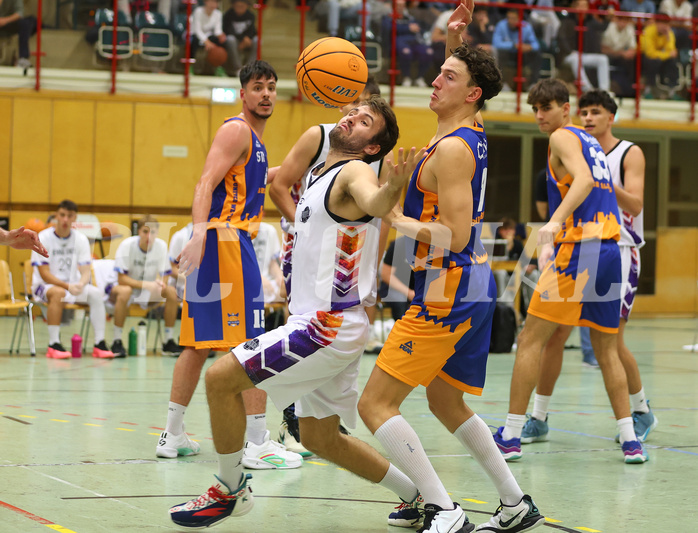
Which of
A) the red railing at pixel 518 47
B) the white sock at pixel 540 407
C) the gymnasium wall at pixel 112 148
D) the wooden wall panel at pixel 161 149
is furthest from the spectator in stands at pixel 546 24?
the white sock at pixel 540 407

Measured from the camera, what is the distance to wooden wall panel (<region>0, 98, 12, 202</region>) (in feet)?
51.4

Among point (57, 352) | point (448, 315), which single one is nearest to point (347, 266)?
point (448, 315)

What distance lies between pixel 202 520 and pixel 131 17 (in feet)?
44.3

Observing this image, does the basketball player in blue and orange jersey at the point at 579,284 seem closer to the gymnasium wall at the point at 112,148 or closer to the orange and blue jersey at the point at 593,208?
the orange and blue jersey at the point at 593,208

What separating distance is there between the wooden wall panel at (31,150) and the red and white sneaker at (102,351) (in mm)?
5900

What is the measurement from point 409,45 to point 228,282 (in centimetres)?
1230

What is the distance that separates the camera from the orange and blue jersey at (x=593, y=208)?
5.64m

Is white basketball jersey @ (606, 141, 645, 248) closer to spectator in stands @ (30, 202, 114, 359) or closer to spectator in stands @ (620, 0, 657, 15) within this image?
spectator in stands @ (30, 202, 114, 359)

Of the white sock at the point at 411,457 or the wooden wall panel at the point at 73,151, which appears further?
the wooden wall panel at the point at 73,151

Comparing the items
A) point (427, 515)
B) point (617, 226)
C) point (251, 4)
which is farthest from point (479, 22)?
point (427, 515)

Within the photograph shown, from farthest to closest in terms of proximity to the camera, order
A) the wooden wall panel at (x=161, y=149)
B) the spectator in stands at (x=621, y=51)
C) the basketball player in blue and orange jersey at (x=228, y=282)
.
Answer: the spectator in stands at (x=621, y=51)
the wooden wall panel at (x=161, y=149)
the basketball player in blue and orange jersey at (x=228, y=282)

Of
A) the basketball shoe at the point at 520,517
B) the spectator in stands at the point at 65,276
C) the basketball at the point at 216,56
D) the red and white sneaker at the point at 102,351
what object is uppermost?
the basketball at the point at 216,56

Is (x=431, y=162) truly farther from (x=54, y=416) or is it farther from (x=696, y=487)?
(x=54, y=416)

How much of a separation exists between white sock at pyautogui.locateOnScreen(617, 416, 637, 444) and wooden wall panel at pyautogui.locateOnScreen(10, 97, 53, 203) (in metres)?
12.8
